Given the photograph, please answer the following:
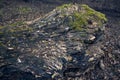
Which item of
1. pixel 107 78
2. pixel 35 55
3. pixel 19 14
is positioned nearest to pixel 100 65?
pixel 107 78

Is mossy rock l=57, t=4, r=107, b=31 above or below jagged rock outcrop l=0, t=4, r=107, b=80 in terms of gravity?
above

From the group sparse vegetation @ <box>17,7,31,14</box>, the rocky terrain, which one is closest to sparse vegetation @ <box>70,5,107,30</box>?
the rocky terrain

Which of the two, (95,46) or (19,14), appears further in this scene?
(19,14)

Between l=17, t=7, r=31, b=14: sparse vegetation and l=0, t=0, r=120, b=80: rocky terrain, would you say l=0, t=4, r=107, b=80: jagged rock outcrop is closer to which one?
l=0, t=0, r=120, b=80: rocky terrain

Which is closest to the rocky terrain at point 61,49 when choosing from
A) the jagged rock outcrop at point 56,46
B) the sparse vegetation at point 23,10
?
the jagged rock outcrop at point 56,46

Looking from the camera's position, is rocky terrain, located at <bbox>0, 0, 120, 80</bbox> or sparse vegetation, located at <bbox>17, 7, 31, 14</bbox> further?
sparse vegetation, located at <bbox>17, 7, 31, 14</bbox>

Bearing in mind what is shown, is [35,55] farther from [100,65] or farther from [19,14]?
[19,14]

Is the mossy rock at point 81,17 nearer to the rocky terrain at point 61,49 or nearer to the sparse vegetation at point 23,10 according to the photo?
the rocky terrain at point 61,49

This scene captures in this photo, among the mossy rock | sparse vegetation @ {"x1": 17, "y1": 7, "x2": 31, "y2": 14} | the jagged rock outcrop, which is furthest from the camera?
sparse vegetation @ {"x1": 17, "y1": 7, "x2": 31, "y2": 14}
